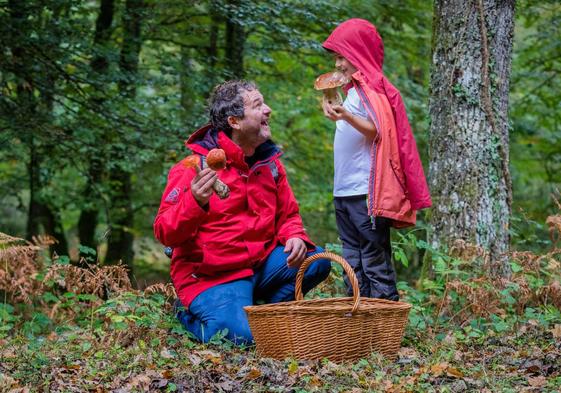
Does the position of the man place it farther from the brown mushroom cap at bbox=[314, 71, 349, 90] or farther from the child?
the brown mushroom cap at bbox=[314, 71, 349, 90]

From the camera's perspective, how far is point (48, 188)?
1016 cm

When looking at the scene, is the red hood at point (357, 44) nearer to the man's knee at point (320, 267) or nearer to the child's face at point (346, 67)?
the child's face at point (346, 67)

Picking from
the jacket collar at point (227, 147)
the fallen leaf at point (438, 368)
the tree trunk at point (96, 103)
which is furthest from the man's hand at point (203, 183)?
the tree trunk at point (96, 103)

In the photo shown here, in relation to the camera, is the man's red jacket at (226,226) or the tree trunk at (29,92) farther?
the tree trunk at (29,92)

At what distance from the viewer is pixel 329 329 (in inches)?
156

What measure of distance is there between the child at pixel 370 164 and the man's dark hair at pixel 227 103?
0.57 m

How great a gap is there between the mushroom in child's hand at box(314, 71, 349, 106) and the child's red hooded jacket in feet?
0.32

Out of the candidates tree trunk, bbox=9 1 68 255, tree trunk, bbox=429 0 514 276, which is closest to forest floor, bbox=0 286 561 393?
tree trunk, bbox=429 0 514 276

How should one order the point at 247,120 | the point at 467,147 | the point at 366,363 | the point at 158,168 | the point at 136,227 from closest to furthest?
the point at 366,363 → the point at 247,120 → the point at 467,147 → the point at 158,168 → the point at 136,227

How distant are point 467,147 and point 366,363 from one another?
255cm

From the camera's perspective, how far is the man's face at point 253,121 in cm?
477

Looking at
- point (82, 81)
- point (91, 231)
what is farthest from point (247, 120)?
point (91, 231)

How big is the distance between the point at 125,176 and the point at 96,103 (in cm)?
258

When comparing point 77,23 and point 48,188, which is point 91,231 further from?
point 77,23
